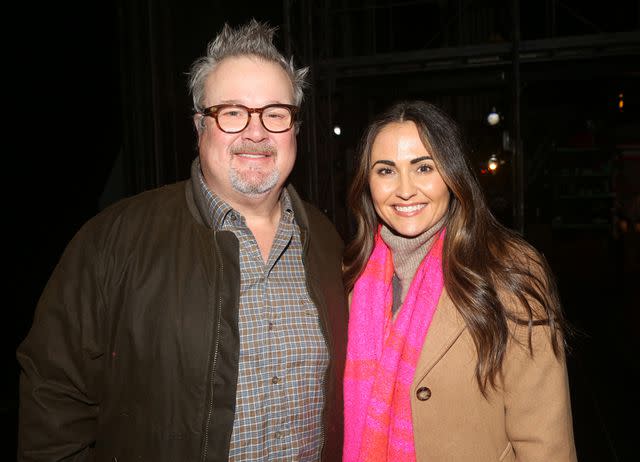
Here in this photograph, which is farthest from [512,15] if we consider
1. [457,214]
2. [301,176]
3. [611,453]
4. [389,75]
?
[457,214]

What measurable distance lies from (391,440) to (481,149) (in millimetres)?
10899

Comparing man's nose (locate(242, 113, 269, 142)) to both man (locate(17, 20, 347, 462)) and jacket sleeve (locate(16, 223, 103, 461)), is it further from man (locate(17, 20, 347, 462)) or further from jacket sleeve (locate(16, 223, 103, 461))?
jacket sleeve (locate(16, 223, 103, 461))

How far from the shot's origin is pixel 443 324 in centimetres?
167

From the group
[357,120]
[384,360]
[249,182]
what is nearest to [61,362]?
[249,182]

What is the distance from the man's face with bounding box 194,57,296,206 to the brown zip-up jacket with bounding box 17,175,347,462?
20cm

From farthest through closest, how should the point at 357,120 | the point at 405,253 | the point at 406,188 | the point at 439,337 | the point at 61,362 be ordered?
the point at 357,120 < the point at 405,253 < the point at 406,188 < the point at 439,337 < the point at 61,362

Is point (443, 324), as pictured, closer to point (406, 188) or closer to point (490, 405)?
point (490, 405)

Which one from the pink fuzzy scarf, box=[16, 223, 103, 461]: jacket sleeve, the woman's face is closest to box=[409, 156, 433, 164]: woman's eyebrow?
the woman's face

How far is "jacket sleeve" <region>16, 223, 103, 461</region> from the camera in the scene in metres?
1.54

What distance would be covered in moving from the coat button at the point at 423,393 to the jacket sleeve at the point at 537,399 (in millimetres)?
249

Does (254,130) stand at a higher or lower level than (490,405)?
higher

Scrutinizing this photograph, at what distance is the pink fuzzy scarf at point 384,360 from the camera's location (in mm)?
1713

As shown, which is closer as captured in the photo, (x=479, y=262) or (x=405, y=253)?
(x=479, y=262)

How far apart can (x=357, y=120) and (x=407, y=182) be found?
26.9 feet
